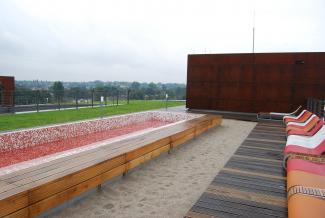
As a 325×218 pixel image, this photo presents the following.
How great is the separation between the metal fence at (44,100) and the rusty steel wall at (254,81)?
14.4 ft

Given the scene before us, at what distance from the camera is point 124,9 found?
587 inches

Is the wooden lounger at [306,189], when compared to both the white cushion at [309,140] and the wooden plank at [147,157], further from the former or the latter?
the wooden plank at [147,157]

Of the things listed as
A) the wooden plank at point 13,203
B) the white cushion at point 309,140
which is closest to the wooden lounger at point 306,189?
the white cushion at point 309,140

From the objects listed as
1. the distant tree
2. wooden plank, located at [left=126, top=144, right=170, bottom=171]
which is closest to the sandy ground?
wooden plank, located at [left=126, top=144, right=170, bottom=171]

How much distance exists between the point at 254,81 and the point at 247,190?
28.6 feet

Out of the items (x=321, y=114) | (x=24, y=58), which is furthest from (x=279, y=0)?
(x=24, y=58)

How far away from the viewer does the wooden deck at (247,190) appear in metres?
2.47

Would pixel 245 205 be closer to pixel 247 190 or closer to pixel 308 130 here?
pixel 247 190

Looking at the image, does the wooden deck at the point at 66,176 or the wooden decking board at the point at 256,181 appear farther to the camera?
the wooden decking board at the point at 256,181

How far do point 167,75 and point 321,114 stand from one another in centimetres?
2255

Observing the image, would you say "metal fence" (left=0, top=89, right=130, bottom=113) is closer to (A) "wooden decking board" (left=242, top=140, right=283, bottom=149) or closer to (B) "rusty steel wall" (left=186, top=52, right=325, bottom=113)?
(B) "rusty steel wall" (left=186, top=52, right=325, bottom=113)

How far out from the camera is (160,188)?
3410mm

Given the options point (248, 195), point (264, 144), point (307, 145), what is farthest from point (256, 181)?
point (264, 144)

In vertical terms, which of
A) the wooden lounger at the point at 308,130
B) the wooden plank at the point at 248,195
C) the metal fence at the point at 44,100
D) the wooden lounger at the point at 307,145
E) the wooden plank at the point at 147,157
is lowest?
the wooden plank at the point at 248,195
